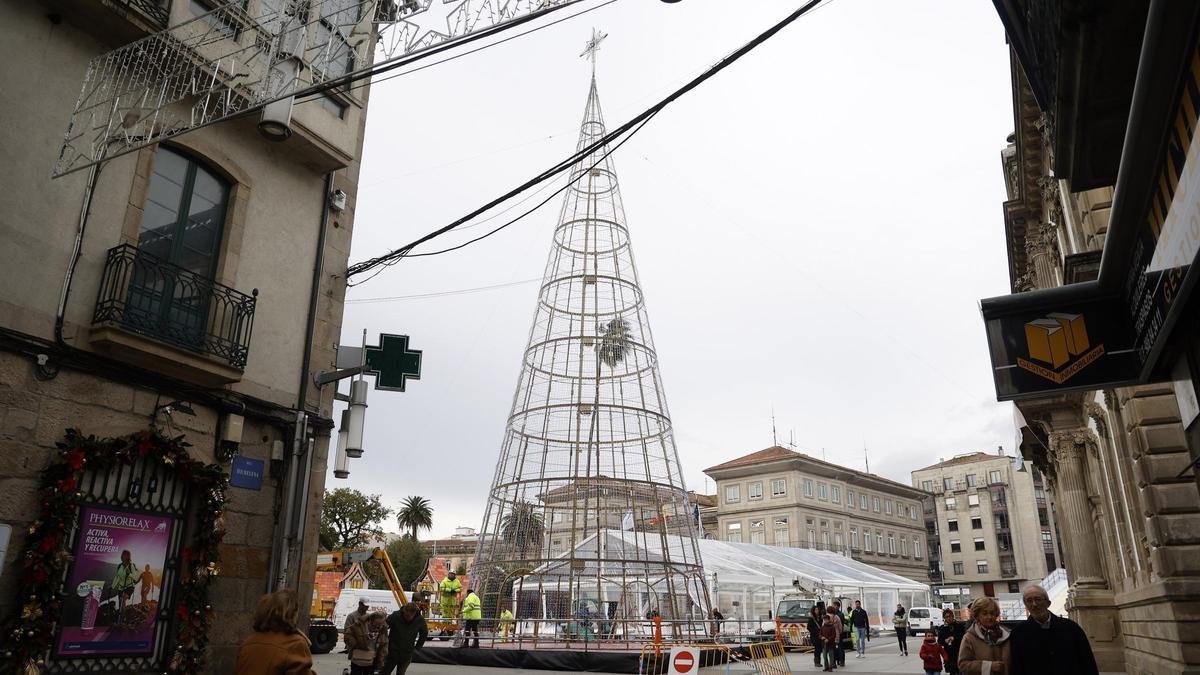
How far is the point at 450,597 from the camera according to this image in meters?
19.9

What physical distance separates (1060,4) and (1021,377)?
2.71 m

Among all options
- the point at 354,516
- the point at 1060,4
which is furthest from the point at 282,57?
the point at 354,516

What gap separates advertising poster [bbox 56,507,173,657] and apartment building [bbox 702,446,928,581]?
57.5 meters

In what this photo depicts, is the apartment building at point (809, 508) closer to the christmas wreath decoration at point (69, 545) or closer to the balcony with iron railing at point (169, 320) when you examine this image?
the christmas wreath decoration at point (69, 545)

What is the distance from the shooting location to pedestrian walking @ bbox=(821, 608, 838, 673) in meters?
16.8

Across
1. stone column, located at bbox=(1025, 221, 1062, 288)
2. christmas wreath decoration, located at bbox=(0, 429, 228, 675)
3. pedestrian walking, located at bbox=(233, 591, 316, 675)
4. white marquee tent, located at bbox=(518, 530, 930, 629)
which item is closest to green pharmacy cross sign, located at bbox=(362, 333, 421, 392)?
christmas wreath decoration, located at bbox=(0, 429, 228, 675)

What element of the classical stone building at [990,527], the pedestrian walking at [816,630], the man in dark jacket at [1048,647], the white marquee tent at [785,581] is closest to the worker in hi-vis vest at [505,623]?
the pedestrian walking at [816,630]

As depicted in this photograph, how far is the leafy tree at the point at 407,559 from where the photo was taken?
63656mm

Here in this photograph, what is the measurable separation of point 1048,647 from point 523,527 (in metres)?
13.4

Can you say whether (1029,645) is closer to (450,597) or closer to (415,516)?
(450,597)

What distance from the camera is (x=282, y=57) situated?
24.9ft

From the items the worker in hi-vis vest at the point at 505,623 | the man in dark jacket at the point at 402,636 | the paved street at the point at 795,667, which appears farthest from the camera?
the worker in hi-vis vest at the point at 505,623

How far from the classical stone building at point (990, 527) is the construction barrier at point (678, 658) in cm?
6910

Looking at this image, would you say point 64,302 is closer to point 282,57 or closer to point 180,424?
point 180,424
